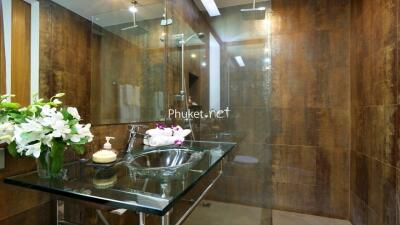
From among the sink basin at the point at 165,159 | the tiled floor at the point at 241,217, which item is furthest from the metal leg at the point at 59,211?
the tiled floor at the point at 241,217

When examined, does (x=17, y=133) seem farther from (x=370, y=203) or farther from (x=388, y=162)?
(x=370, y=203)

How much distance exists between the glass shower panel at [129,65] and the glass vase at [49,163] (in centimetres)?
43

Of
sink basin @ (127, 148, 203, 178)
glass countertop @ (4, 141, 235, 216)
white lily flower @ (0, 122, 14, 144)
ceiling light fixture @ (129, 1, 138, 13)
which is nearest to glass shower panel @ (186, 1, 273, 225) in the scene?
sink basin @ (127, 148, 203, 178)

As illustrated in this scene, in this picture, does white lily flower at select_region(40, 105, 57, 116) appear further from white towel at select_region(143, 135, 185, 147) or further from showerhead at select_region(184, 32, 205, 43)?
showerhead at select_region(184, 32, 205, 43)

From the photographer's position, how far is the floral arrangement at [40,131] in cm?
74

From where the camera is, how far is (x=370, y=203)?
1914 millimetres

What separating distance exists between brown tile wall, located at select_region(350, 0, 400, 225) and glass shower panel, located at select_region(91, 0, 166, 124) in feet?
5.98

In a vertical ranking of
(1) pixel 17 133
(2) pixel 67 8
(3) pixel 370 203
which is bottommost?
(3) pixel 370 203

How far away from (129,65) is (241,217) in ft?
5.60

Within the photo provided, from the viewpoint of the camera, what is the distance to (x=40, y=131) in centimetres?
75

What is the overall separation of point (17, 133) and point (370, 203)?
8.35 feet

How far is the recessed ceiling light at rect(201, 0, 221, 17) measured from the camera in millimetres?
2303

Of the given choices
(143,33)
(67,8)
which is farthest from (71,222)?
(143,33)

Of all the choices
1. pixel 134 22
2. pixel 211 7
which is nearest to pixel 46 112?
pixel 134 22
